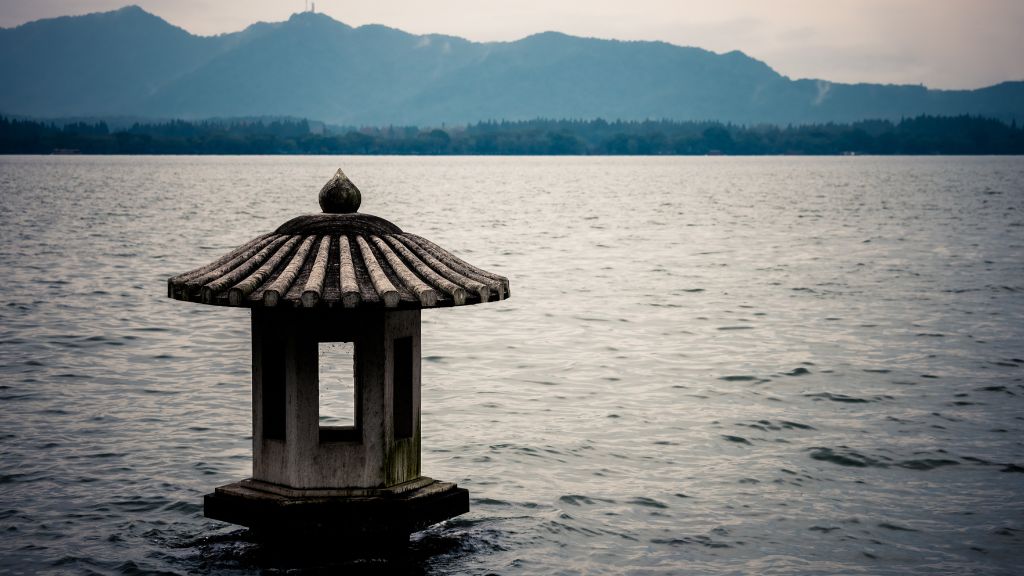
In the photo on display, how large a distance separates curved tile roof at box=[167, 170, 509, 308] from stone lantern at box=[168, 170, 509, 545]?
1 cm

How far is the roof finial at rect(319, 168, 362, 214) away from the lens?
933 centimetres

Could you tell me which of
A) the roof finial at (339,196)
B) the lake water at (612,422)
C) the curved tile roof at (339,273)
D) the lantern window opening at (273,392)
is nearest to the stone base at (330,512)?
the lantern window opening at (273,392)

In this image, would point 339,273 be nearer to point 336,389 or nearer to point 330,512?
point 330,512

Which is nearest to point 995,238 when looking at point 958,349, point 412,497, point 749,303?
point 749,303

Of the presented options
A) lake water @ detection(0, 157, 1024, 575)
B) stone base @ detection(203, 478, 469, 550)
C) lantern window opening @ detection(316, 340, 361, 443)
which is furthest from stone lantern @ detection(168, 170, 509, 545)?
lantern window opening @ detection(316, 340, 361, 443)

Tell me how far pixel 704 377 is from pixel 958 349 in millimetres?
7283

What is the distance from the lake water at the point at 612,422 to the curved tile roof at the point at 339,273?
296 centimetres

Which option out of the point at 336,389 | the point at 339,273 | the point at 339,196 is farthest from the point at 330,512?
the point at 336,389

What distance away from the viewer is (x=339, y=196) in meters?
9.34

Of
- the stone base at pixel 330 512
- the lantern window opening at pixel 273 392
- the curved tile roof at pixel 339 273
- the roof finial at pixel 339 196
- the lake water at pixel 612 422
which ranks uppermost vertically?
the roof finial at pixel 339 196

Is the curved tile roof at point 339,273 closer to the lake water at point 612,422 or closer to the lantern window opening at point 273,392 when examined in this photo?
the lantern window opening at point 273,392

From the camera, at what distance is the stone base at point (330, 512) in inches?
348

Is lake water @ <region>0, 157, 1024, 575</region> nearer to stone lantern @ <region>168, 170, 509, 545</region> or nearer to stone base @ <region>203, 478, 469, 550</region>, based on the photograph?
stone base @ <region>203, 478, 469, 550</region>

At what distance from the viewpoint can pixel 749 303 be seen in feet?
109
